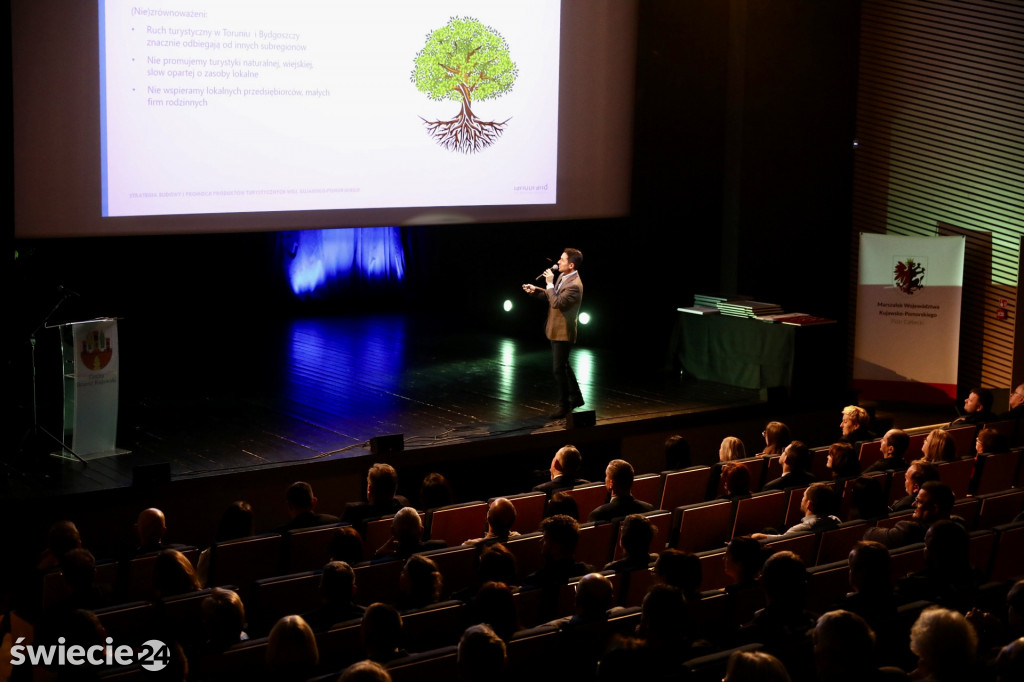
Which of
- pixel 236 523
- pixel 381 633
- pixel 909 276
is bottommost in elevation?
pixel 236 523

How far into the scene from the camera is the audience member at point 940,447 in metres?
6.14

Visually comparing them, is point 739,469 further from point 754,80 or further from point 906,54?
point 906,54

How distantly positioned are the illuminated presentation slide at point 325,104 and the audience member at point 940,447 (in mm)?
4024

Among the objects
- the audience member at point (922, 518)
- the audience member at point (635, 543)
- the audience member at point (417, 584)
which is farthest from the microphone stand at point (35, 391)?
the audience member at point (922, 518)

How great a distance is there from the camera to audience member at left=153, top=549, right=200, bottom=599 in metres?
4.01

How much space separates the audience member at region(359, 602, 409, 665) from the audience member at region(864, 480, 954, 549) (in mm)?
2520

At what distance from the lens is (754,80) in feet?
31.9

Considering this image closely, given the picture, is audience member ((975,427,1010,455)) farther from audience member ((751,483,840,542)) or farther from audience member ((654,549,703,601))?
audience member ((654,549,703,601))

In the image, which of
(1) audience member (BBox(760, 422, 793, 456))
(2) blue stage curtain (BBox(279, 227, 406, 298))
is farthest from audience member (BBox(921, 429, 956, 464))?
Answer: (2) blue stage curtain (BBox(279, 227, 406, 298))

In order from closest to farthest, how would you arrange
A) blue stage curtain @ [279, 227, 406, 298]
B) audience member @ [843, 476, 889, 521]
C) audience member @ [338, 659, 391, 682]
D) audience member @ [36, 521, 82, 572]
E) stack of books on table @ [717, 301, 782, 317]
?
audience member @ [338, 659, 391, 682] → audience member @ [36, 521, 82, 572] → audience member @ [843, 476, 889, 521] → stack of books on table @ [717, 301, 782, 317] → blue stage curtain @ [279, 227, 406, 298]

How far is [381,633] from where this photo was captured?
3.17 m

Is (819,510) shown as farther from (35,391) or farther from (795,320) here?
(35,391)

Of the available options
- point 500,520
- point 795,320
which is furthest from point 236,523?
point 795,320

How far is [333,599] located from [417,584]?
300mm
